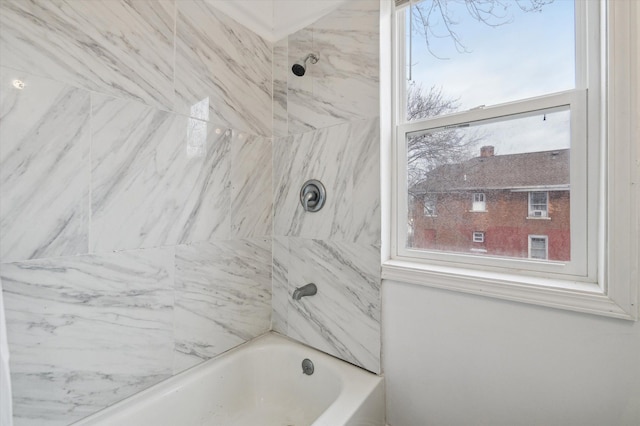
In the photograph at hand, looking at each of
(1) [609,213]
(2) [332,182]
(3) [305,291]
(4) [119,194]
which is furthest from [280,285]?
(1) [609,213]

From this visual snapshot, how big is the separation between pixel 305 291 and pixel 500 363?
84 centimetres

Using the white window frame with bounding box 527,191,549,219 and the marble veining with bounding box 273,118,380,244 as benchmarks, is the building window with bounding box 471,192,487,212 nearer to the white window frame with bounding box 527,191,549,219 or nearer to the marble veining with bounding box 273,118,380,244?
the white window frame with bounding box 527,191,549,219

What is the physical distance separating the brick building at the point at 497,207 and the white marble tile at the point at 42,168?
1.32 meters

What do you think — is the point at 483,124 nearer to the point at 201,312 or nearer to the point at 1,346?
the point at 201,312

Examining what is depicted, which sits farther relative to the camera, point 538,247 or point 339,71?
point 339,71

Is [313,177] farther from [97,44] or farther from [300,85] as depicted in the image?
[97,44]

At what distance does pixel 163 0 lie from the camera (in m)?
1.18

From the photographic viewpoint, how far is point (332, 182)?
141 cm

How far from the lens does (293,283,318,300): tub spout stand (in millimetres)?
1384

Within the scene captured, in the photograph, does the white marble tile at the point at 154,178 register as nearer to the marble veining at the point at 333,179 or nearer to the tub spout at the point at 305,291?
the marble veining at the point at 333,179

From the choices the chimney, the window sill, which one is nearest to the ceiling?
the chimney

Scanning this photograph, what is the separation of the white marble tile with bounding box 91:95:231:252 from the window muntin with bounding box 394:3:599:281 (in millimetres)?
967

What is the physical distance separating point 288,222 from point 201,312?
2.05 ft

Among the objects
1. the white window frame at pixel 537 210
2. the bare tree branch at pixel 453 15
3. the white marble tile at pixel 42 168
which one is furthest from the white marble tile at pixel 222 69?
the white window frame at pixel 537 210
